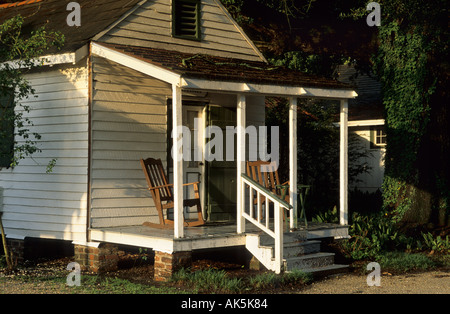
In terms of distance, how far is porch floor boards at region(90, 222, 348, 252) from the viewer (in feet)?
32.6

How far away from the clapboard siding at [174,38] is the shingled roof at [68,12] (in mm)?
228

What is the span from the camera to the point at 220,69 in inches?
424

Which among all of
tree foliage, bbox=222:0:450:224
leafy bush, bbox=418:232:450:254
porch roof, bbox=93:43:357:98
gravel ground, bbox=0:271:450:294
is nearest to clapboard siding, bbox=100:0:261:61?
porch roof, bbox=93:43:357:98

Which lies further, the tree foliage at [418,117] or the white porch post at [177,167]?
the tree foliage at [418,117]

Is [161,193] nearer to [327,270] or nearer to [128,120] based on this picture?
[128,120]

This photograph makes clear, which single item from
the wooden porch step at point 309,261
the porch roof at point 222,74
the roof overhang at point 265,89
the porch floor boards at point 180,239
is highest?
the porch roof at point 222,74

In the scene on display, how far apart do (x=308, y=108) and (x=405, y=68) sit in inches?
177

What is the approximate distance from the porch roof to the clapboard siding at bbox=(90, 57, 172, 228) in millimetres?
578

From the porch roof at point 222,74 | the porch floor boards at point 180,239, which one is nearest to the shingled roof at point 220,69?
the porch roof at point 222,74

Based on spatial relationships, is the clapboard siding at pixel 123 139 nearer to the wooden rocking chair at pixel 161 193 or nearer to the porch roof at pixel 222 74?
the wooden rocking chair at pixel 161 193

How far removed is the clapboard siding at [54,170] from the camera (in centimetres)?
1109

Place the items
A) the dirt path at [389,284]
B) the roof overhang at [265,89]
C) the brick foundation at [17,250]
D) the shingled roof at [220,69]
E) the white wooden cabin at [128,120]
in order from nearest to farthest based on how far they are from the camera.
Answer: the dirt path at [389,284]
the roof overhang at [265,89]
the shingled roof at [220,69]
the white wooden cabin at [128,120]
the brick foundation at [17,250]

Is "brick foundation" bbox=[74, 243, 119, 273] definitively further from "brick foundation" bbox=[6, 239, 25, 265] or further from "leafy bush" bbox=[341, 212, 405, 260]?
"leafy bush" bbox=[341, 212, 405, 260]

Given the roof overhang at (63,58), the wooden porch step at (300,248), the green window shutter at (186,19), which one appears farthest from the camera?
the green window shutter at (186,19)
